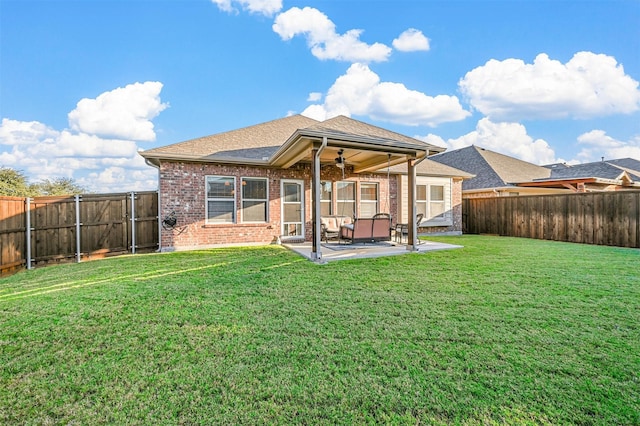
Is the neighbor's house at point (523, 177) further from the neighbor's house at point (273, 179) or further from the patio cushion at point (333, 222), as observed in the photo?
the patio cushion at point (333, 222)

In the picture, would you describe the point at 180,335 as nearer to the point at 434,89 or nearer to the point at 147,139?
the point at 434,89

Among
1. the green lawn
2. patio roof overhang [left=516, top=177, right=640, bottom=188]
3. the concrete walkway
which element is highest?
patio roof overhang [left=516, top=177, right=640, bottom=188]

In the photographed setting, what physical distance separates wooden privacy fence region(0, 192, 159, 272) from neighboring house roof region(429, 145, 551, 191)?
16684 millimetres

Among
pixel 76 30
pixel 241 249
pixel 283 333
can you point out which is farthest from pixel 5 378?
pixel 76 30

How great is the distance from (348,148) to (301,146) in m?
1.25

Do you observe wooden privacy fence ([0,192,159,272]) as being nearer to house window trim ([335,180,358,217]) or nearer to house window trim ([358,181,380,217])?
house window trim ([335,180,358,217])

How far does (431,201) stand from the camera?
44.4 feet

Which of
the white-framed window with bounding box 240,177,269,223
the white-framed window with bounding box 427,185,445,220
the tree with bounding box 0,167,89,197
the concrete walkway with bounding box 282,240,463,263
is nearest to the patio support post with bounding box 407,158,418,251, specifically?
the concrete walkway with bounding box 282,240,463,263

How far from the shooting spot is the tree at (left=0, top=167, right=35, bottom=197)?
58.4ft

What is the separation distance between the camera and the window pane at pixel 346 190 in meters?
11.5

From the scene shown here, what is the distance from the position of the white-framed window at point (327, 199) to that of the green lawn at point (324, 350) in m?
6.03

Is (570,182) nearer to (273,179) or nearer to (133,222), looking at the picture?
(273,179)

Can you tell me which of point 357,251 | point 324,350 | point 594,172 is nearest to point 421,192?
point 357,251

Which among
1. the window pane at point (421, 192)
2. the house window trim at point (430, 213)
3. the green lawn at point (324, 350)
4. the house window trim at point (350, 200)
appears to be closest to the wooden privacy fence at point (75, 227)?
the green lawn at point (324, 350)
